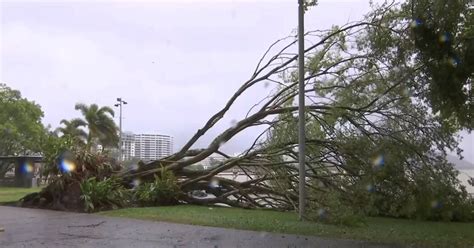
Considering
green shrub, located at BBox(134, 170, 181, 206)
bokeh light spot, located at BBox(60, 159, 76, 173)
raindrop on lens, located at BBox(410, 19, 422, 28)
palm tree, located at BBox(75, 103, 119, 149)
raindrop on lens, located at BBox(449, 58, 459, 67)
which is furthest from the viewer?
palm tree, located at BBox(75, 103, 119, 149)

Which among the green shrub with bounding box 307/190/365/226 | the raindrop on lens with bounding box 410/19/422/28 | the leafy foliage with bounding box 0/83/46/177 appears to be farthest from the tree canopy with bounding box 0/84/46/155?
the raindrop on lens with bounding box 410/19/422/28

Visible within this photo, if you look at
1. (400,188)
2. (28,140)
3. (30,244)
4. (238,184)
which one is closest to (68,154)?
Answer: (238,184)

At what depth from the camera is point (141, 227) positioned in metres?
12.6

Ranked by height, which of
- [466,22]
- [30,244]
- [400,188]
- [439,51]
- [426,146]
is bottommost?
[30,244]

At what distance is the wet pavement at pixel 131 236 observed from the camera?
10008mm

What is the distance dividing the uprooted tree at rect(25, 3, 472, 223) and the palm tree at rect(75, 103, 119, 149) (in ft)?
94.0

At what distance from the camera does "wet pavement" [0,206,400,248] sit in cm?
1001

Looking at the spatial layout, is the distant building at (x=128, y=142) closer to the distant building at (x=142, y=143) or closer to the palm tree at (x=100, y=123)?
the distant building at (x=142, y=143)

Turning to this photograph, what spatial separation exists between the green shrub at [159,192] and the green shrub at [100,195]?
0.65 meters

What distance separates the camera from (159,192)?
19.5 metres

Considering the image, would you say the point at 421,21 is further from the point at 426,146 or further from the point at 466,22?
the point at 426,146

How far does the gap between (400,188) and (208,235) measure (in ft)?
22.6

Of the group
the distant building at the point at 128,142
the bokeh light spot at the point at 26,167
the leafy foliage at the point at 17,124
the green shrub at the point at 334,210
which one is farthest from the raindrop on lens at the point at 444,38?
the distant building at the point at 128,142

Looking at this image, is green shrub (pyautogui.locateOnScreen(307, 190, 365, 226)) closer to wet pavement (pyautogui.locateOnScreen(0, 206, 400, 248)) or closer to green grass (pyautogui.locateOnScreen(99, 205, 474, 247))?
green grass (pyautogui.locateOnScreen(99, 205, 474, 247))
